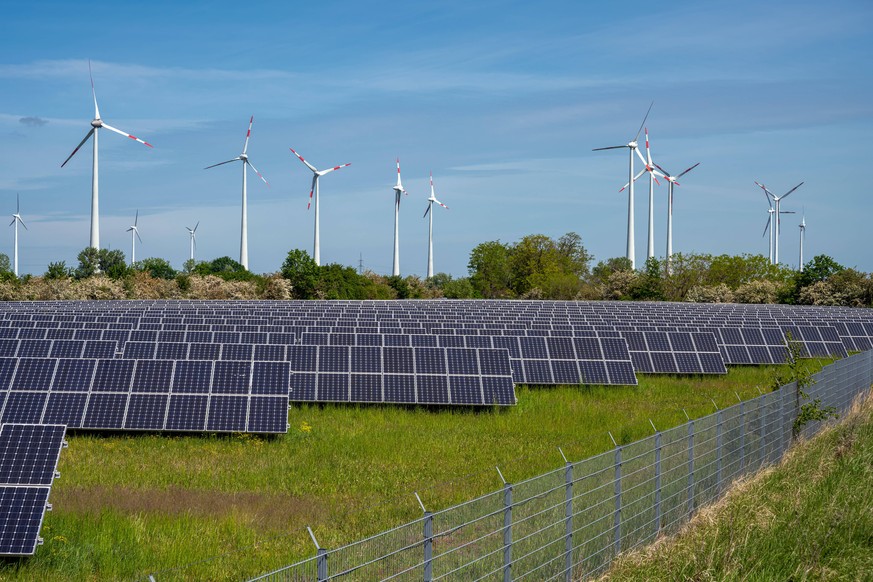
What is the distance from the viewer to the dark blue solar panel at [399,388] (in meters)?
21.4

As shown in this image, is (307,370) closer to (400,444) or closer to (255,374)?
(255,374)

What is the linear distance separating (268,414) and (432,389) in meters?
4.81

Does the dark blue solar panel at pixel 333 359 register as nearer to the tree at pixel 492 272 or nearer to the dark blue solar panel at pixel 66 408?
the dark blue solar panel at pixel 66 408

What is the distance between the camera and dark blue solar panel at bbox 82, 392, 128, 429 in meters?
17.7

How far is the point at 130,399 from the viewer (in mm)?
18375

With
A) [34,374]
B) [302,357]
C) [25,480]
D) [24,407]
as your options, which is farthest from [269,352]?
[25,480]

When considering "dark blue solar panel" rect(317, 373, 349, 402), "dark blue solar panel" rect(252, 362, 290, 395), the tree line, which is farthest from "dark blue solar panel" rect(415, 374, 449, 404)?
the tree line

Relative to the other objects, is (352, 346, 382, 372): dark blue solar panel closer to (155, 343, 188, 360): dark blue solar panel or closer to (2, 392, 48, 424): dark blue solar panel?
(155, 343, 188, 360): dark blue solar panel

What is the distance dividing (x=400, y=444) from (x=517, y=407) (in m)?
5.26

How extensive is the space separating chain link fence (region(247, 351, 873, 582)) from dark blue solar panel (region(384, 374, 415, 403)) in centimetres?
887

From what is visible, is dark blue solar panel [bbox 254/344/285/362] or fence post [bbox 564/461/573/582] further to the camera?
dark blue solar panel [bbox 254/344/285/362]

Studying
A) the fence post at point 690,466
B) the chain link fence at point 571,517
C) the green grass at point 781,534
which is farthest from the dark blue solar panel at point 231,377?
the green grass at point 781,534

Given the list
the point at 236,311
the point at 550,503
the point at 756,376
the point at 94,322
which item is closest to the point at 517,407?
the point at 756,376

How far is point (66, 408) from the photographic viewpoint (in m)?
18.1
